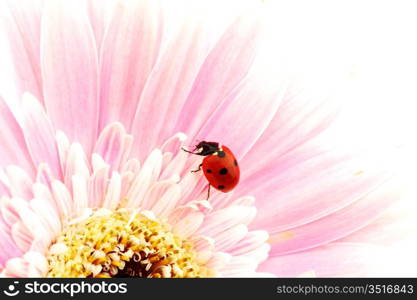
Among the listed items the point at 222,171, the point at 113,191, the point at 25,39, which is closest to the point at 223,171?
the point at 222,171

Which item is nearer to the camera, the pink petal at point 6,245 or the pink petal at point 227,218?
the pink petal at point 6,245

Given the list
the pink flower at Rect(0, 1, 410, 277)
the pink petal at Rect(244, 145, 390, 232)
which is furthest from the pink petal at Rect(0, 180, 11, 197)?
the pink petal at Rect(244, 145, 390, 232)

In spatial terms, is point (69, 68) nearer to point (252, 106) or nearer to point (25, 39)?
point (25, 39)

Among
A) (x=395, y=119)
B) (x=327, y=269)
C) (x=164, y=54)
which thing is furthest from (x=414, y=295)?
(x=164, y=54)

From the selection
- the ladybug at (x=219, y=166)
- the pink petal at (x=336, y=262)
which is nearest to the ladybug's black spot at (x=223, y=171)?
the ladybug at (x=219, y=166)

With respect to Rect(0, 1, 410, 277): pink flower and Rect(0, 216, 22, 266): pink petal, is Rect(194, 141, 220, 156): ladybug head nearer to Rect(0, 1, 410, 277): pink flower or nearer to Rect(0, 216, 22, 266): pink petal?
Rect(0, 1, 410, 277): pink flower

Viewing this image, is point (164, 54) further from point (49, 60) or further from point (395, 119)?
point (395, 119)

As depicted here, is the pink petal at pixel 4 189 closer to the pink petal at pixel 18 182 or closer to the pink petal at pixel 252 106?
the pink petal at pixel 18 182
